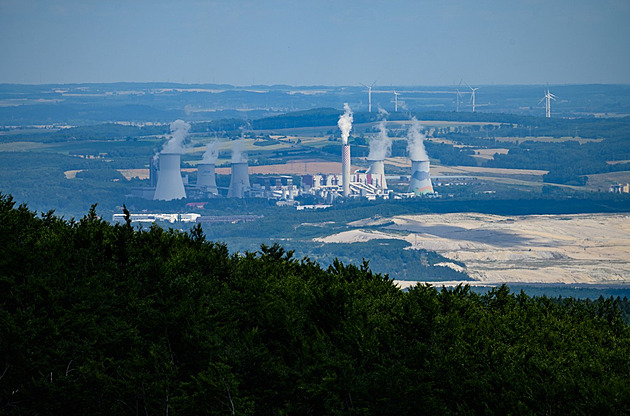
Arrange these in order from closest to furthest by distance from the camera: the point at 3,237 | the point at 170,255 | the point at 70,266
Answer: the point at 70,266 → the point at 3,237 → the point at 170,255

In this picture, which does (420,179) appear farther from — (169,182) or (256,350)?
(256,350)

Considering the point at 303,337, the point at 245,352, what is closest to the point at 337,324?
the point at 303,337

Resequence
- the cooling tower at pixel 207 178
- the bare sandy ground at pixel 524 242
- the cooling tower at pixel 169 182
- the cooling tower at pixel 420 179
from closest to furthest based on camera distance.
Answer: the bare sandy ground at pixel 524 242, the cooling tower at pixel 169 182, the cooling tower at pixel 420 179, the cooling tower at pixel 207 178

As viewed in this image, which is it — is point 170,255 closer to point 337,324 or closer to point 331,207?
point 337,324

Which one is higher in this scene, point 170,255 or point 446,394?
point 170,255

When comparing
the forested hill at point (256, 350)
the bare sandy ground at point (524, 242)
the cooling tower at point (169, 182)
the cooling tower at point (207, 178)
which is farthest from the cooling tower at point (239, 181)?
the forested hill at point (256, 350)

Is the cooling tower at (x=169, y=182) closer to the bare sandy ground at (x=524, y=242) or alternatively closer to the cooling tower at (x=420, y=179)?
the bare sandy ground at (x=524, y=242)

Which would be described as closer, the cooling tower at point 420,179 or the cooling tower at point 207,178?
the cooling tower at point 420,179
